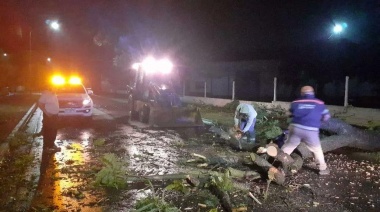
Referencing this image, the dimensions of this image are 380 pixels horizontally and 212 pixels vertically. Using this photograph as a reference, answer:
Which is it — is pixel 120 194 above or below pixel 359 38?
below

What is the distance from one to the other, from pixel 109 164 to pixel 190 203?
1.88 metres

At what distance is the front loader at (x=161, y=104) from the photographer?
13.7 metres

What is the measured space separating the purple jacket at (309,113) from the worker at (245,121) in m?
2.07

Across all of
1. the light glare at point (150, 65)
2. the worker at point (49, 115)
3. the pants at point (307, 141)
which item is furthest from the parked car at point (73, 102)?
the pants at point (307, 141)

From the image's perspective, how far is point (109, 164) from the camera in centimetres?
656

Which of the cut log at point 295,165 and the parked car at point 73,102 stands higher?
the parked car at point 73,102

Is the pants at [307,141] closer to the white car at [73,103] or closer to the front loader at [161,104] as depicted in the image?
the front loader at [161,104]

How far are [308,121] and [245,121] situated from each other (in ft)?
8.40

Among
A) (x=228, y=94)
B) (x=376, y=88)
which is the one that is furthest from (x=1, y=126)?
(x=376, y=88)

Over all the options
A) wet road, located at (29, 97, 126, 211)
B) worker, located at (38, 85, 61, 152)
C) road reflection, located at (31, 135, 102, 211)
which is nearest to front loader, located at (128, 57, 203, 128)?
wet road, located at (29, 97, 126, 211)

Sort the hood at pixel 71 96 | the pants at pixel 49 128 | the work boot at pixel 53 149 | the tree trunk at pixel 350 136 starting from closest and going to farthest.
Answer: the tree trunk at pixel 350 136 < the pants at pixel 49 128 < the work boot at pixel 53 149 < the hood at pixel 71 96

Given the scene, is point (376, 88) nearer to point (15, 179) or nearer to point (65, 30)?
point (15, 179)

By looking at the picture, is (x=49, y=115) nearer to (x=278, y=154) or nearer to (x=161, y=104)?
(x=161, y=104)

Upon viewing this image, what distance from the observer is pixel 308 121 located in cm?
682
